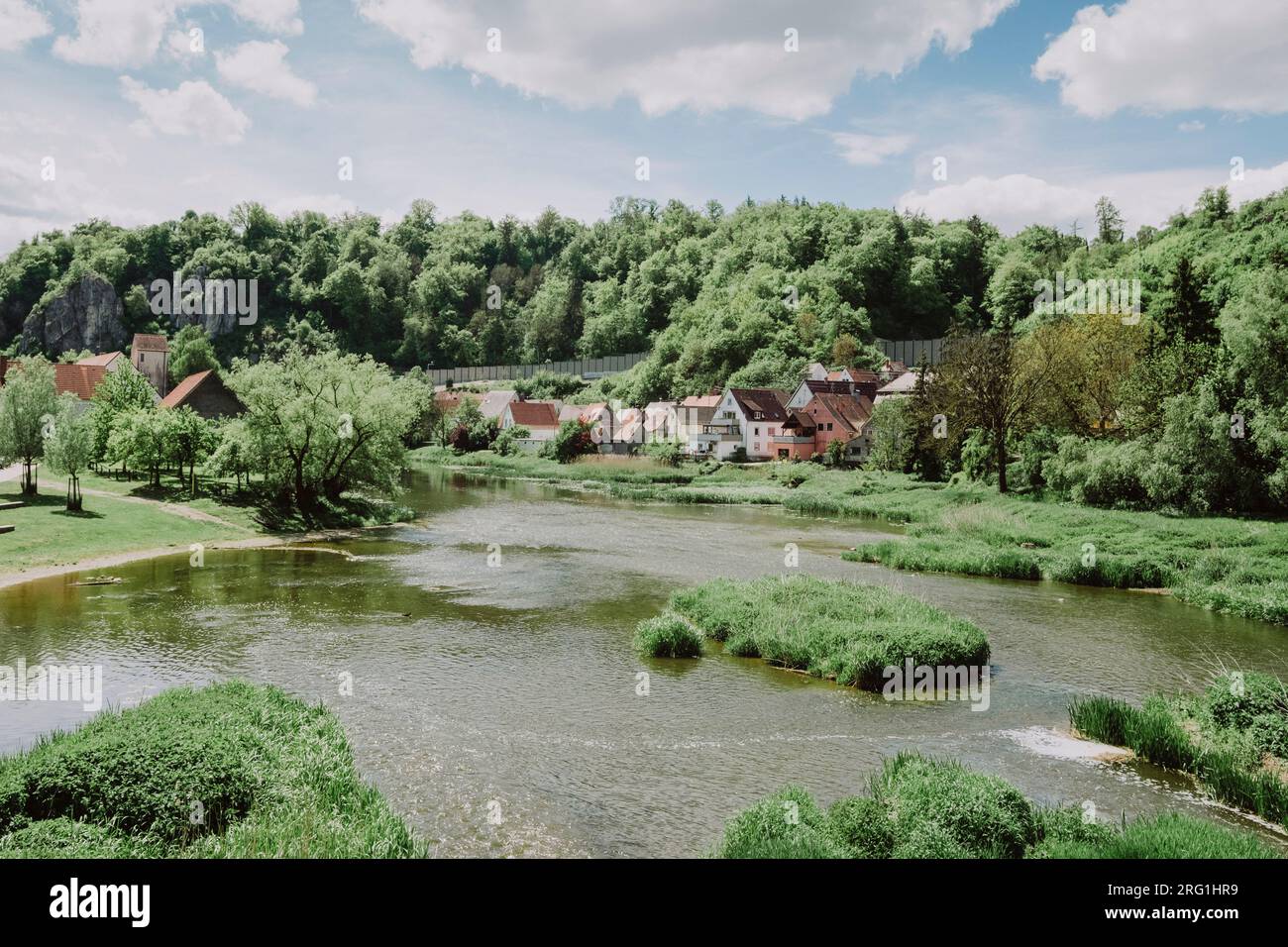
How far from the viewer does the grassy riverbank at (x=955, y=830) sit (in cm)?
1130

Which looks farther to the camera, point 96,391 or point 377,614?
point 96,391

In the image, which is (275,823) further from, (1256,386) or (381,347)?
(381,347)

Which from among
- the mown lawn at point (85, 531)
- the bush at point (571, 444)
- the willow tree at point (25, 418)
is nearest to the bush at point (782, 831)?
the mown lawn at point (85, 531)

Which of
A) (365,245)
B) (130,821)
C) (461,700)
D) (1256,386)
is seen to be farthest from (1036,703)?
(365,245)

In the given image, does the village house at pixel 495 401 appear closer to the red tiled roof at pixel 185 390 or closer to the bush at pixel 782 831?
the red tiled roof at pixel 185 390

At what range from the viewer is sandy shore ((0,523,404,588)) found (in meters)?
30.8

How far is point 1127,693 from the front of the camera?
2084cm

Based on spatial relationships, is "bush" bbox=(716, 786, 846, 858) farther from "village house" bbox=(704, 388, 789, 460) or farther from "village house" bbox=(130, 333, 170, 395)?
"village house" bbox=(130, 333, 170, 395)

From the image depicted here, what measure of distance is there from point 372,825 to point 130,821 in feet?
10.4

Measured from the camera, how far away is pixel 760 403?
98625 mm

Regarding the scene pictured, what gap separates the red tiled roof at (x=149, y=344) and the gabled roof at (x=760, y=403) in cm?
6338

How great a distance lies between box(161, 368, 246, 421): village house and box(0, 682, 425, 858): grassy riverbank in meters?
59.3

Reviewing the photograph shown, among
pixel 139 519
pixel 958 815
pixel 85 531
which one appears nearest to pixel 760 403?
pixel 139 519

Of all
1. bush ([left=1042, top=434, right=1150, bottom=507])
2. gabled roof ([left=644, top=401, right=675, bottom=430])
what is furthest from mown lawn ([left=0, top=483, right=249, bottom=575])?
gabled roof ([left=644, top=401, right=675, bottom=430])
